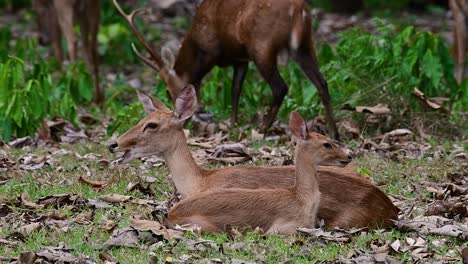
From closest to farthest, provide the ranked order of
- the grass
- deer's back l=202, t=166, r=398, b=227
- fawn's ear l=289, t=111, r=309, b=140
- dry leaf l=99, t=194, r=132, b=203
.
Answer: the grass → fawn's ear l=289, t=111, r=309, b=140 → deer's back l=202, t=166, r=398, b=227 → dry leaf l=99, t=194, r=132, b=203

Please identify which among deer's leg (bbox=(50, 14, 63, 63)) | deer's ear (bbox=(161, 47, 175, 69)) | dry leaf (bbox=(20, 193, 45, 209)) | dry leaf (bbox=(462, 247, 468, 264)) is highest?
dry leaf (bbox=(462, 247, 468, 264))

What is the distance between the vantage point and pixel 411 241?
6.74 meters

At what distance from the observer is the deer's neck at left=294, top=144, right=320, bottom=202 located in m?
6.88

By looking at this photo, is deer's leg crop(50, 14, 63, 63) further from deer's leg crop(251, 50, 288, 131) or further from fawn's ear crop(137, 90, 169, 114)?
fawn's ear crop(137, 90, 169, 114)

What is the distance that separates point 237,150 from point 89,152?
1321 millimetres

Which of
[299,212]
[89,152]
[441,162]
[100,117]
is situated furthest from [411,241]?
[100,117]

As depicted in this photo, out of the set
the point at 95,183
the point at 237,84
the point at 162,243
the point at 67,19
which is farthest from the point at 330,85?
the point at 162,243

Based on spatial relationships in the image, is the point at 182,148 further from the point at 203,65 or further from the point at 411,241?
the point at 203,65

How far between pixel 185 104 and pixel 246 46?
3608 mm

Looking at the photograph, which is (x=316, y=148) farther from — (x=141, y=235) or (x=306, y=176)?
(x=141, y=235)

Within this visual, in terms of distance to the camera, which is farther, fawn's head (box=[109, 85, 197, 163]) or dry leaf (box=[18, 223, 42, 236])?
fawn's head (box=[109, 85, 197, 163])

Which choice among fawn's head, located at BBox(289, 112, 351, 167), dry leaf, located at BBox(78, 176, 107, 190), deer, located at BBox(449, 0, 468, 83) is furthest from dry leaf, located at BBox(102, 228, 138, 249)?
deer, located at BBox(449, 0, 468, 83)

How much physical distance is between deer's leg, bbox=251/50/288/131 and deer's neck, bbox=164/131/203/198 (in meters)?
3.38

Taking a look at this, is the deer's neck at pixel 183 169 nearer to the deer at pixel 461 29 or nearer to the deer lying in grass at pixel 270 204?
the deer lying in grass at pixel 270 204
